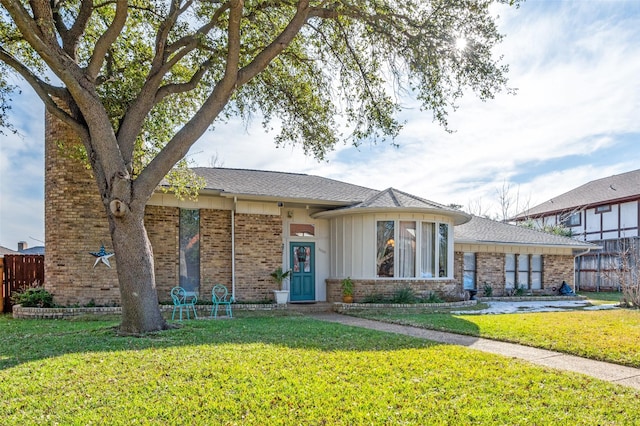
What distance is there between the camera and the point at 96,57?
8.18m

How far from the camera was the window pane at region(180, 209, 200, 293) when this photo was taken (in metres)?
12.8

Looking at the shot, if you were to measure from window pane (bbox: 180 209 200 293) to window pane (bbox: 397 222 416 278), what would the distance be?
6171mm

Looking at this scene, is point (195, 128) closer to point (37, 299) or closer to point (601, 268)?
point (37, 299)

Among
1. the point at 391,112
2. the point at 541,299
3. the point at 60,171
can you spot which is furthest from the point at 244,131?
the point at 541,299

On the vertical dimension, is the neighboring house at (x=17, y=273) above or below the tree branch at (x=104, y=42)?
below

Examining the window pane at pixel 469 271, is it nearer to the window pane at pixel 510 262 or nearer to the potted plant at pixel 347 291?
the window pane at pixel 510 262

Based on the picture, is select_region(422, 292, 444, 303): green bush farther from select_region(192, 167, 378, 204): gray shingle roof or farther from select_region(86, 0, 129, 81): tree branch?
select_region(86, 0, 129, 81): tree branch

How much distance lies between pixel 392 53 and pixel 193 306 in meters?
8.11

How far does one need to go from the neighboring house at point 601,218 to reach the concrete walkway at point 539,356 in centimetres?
1716

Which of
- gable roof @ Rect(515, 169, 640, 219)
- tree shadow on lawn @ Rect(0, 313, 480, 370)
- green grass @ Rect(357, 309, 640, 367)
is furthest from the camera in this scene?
gable roof @ Rect(515, 169, 640, 219)

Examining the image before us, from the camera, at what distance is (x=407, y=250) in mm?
13609

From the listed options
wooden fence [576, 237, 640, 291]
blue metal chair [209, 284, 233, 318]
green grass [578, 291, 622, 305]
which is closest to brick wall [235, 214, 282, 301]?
blue metal chair [209, 284, 233, 318]

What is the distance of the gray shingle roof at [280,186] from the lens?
43.6 ft

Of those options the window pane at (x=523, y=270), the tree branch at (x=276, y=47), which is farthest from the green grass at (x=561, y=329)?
the tree branch at (x=276, y=47)
